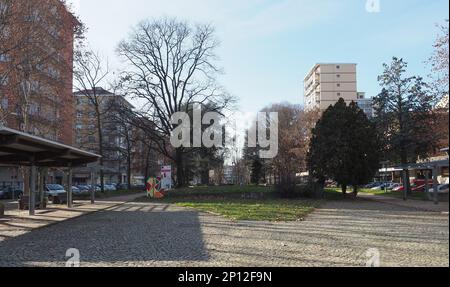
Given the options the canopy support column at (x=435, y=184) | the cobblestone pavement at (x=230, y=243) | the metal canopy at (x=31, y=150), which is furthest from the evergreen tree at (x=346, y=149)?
the canopy support column at (x=435, y=184)

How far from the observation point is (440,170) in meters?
3.80

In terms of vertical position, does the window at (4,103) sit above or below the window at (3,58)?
below

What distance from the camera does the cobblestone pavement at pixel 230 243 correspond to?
993 cm

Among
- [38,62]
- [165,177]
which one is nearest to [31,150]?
[38,62]

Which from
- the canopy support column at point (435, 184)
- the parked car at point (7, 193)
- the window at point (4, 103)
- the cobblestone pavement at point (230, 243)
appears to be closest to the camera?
the canopy support column at point (435, 184)

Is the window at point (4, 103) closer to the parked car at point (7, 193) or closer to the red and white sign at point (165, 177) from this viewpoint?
the parked car at point (7, 193)

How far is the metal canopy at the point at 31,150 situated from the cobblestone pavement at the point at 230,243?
3099mm

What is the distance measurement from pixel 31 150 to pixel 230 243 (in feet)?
39.7

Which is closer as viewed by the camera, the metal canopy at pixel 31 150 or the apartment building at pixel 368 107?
the metal canopy at pixel 31 150

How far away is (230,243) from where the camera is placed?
1275 cm

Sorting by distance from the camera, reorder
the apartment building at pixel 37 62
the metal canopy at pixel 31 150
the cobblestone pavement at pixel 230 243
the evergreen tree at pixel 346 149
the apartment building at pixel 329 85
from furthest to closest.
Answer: the apartment building at pixel 329 85, the evergreen tree at pixel 346 149, the apartment building at pixel 37 62, the metal canopy at pixel 31 150, the cobblestone pavement at pixel 230 243

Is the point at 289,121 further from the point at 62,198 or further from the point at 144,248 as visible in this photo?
the point at 144,248
